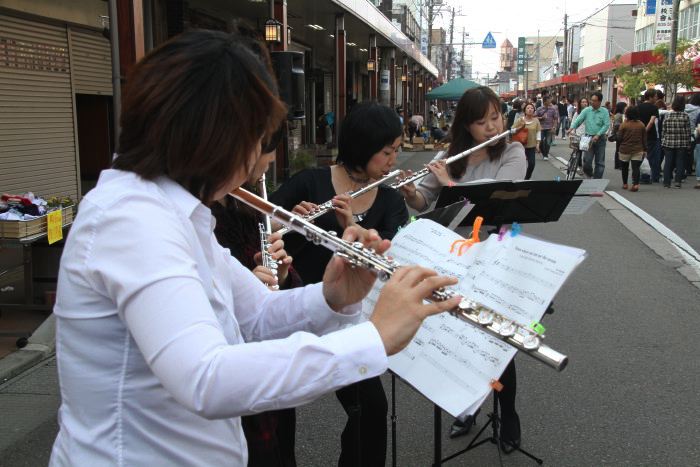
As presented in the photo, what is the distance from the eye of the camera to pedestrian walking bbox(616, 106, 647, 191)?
1206cm

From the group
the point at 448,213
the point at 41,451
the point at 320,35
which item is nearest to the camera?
the point at 448,213

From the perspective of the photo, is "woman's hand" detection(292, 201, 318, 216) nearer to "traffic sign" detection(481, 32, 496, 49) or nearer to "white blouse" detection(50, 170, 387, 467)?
"white blouse" detection(50, 170, 387, 467)

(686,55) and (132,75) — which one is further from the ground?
(686,55)

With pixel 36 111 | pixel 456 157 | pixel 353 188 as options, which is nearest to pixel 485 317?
pixel 353 188

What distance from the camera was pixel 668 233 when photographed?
844 cm

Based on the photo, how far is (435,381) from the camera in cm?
178

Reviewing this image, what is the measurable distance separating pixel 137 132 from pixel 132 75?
12cm

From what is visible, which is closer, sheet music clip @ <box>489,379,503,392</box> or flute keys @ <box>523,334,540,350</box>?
flute keys @ <box>523,334,540,350</box>

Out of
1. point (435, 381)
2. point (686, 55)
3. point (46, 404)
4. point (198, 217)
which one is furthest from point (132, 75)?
point (686, 55)

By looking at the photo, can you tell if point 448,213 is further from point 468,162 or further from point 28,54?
point 28,54

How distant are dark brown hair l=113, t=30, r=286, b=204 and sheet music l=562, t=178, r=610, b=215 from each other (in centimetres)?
185

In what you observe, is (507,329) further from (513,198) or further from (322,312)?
(513,198)

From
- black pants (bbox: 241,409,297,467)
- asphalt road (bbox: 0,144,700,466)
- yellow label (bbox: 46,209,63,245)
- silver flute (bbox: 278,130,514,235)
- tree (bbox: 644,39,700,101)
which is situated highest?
tree (bbox: 644,39,700,101)

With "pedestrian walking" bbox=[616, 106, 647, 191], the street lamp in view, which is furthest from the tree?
the street lamp
